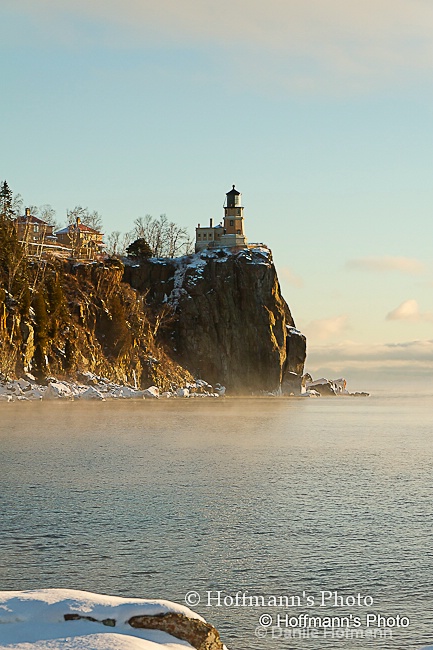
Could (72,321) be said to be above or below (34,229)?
below

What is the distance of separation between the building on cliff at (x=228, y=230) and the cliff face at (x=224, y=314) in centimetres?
718

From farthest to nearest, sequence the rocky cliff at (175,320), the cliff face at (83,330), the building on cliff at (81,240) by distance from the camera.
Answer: the building on cliff at (81,240) < the rocky cliff at (175,320) < the cliff face at (83,330)

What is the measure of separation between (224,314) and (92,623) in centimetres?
15071

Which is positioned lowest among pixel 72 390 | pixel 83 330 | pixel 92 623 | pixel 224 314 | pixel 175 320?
pixel 92 623

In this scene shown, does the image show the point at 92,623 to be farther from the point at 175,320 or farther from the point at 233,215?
the point at 233,215

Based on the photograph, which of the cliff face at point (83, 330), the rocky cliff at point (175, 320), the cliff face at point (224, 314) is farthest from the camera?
the cliff face at point (224, 314)

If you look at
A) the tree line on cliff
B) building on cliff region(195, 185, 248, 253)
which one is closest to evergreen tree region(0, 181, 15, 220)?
the tree line on cliff

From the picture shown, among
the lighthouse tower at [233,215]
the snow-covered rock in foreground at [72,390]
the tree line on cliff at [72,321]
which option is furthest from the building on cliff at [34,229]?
the lighthouse tower at [233,215]

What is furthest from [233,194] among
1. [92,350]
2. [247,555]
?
[247,555]

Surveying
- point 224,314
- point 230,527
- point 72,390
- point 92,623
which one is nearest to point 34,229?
point 224,314

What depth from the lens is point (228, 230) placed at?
171 m

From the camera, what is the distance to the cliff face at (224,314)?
156 m

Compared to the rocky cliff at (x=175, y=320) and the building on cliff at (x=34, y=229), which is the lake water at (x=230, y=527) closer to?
the rocky cliff at (x=175, y=320)

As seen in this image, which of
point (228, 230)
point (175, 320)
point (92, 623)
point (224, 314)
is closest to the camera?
point (92, 623)
